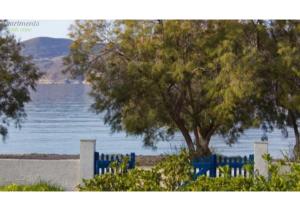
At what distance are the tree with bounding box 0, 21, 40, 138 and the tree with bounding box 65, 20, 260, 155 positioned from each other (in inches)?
24.8

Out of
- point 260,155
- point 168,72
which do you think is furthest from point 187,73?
point 260,155

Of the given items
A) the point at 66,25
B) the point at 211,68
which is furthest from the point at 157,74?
the point at 66,25

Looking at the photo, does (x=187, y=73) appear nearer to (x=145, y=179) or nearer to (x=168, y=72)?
(x=168, y=72)

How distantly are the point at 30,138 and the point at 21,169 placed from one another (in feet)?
1.53

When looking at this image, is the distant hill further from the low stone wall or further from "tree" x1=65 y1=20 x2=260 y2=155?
the low stone wall

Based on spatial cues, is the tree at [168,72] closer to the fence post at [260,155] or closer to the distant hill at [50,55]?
the distant hill at [50,55]

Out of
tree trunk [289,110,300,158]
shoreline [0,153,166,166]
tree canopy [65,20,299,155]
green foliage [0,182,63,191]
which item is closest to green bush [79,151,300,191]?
green foliage [0,182,63,191]

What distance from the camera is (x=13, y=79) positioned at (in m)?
10.2

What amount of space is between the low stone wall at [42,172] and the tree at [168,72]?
3.10ft

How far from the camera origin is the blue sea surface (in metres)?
9.79

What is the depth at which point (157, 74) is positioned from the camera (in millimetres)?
10438

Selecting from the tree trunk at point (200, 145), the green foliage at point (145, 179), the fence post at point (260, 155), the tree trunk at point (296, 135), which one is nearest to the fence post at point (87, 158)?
the tree trunk at point (200, 145)
